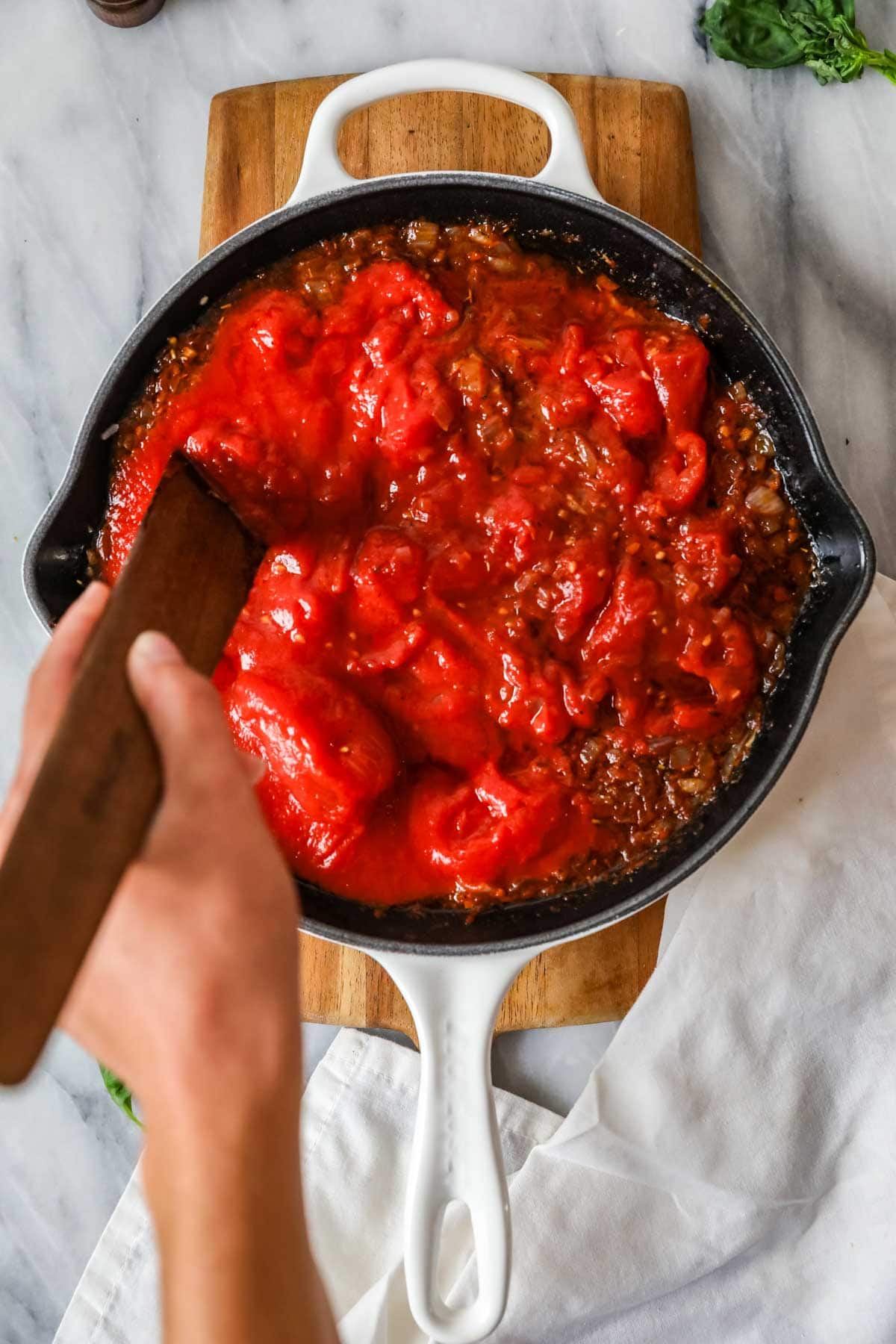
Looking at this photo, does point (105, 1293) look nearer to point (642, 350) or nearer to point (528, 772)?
point (528, 772)

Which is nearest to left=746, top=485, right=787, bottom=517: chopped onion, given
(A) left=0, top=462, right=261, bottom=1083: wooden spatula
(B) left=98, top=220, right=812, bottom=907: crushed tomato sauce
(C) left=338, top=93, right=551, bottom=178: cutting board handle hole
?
(B) left=98, top=220, right=812, bottom=907: crushed tomato sauce

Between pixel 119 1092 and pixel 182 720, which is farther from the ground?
pixel 182 720

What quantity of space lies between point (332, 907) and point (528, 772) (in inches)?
15.2

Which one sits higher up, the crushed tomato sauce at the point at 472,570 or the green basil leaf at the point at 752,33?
the green basil leaf at the point at 752,33

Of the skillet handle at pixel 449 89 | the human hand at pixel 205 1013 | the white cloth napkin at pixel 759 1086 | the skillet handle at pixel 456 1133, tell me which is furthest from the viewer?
the white cloth napkin at pixel 759 1086

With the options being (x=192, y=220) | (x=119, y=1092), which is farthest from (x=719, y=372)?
(x=119, y=1092)

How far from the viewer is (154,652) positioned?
1.22m

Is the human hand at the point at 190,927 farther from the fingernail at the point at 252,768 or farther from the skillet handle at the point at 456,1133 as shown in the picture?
the skillet handle at the point at 456,1133

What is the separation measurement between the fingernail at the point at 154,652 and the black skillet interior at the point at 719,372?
0.67 m

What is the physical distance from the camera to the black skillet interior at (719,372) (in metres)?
1.82

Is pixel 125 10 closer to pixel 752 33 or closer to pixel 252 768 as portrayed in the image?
pixel 752 33

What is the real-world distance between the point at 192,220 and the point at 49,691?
1351 millimetres

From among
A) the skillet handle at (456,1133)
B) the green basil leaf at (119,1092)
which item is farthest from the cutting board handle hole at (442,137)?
the green basil leaf at (119,1092)

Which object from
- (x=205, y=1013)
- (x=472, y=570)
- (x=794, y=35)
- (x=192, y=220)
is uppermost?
(x=192, y=220)
